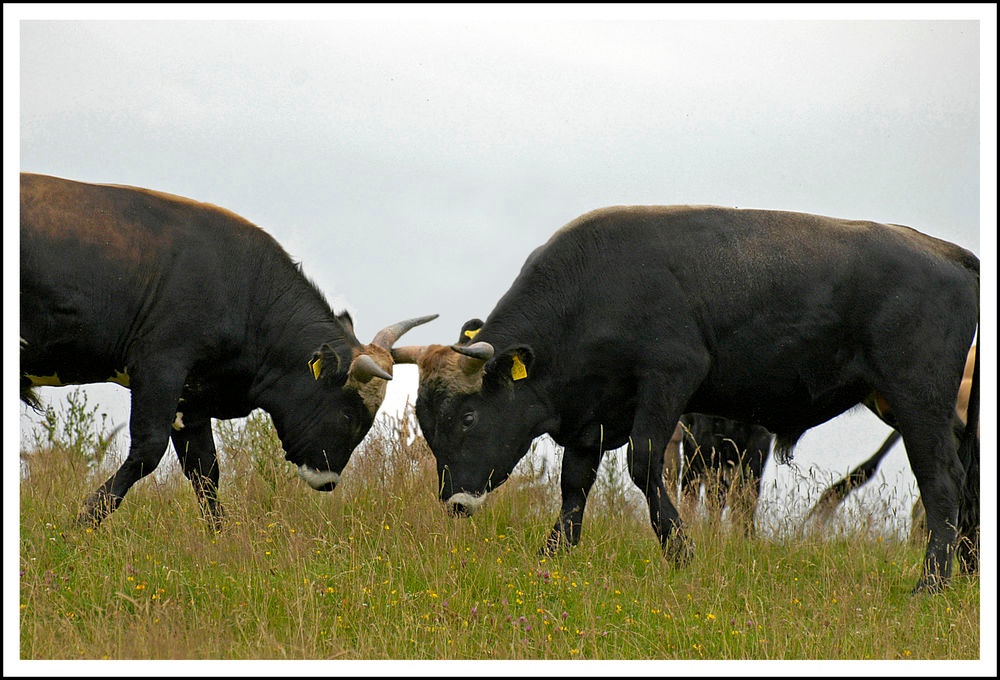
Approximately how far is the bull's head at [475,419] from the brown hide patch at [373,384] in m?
0.72

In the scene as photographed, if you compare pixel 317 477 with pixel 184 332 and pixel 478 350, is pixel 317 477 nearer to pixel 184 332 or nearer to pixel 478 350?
pixel 184 332

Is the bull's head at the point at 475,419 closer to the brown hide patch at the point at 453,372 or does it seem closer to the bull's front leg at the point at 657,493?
the brown hide patch at the point at 453,372

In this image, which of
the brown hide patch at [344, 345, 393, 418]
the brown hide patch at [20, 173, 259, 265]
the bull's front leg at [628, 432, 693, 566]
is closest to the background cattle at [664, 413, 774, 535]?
the bull's front leg at [628, 432, 693, 566]

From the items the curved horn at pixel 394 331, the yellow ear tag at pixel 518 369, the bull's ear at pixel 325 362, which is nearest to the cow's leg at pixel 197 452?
the bull's ear at pixel 325 362

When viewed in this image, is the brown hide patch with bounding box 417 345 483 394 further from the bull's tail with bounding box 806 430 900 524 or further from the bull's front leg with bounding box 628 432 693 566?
the bull's tail with bounding box 806 430 900 524

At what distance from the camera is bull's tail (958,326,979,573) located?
775 centimetres

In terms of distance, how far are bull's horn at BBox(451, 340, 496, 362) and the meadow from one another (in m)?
1.16

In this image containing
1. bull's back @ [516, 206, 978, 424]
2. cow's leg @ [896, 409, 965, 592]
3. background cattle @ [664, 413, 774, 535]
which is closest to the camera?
cow's leg @ [896, 409, 965, 592]

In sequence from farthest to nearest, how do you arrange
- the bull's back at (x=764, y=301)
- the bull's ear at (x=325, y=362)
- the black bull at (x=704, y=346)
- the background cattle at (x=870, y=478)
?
1. the background cattle at (x=870, y=478)
2. the bull's ear at (x=325, y=362)
3. the bull's back at (x=764, y=301)
4. the black bull at (x=704, y=346)

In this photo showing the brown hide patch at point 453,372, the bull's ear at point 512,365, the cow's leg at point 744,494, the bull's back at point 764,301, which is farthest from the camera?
the cow's leg at point 744,494

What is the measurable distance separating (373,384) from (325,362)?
405 millimetres

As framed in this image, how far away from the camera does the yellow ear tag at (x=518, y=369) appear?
25.9ft

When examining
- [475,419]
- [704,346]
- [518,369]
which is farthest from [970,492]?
[475,419]

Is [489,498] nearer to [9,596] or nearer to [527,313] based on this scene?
[527,313]
